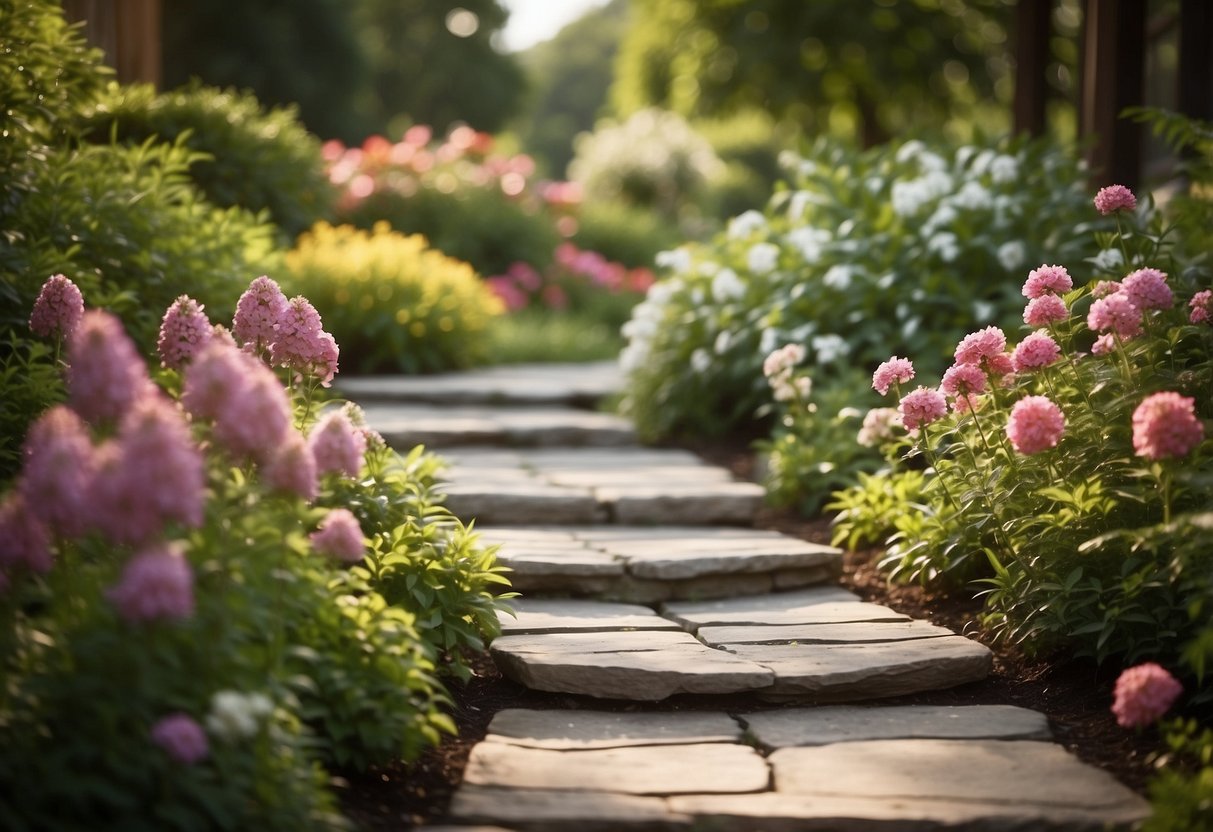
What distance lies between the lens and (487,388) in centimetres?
639

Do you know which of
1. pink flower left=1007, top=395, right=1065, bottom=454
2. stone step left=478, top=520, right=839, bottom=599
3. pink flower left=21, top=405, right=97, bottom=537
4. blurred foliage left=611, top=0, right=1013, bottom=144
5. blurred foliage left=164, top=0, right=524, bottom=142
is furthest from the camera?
blurred foliage left=164, top=0, right=524, bottom=142

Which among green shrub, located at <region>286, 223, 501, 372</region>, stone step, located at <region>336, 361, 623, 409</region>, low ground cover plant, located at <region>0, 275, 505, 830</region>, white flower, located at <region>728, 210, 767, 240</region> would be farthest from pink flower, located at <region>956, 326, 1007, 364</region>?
green shrub, located at <region>286, 223, 501, 372</region>

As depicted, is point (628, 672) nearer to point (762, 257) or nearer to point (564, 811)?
point (564, 811)

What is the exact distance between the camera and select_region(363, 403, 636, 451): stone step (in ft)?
17.7

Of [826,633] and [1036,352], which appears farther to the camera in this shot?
[826,633]

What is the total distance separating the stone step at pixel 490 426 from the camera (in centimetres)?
538

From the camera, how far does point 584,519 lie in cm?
460

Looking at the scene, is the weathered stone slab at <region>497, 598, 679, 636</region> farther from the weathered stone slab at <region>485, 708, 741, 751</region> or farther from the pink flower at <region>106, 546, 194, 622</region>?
the pink flower at <region>106, 546, 194, 622</region>

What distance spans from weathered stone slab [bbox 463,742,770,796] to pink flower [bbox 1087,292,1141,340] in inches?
54.7

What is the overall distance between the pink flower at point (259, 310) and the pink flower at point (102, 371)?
0.70 m

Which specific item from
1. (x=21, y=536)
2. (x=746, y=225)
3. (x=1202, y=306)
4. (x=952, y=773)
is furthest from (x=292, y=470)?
(x=746, y=225)

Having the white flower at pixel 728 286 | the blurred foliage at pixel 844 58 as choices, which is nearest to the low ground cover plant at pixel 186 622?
the white flower at pixel 728 286

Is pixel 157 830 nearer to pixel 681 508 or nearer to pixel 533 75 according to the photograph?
pixel 681 508

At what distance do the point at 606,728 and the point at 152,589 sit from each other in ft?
4.30
